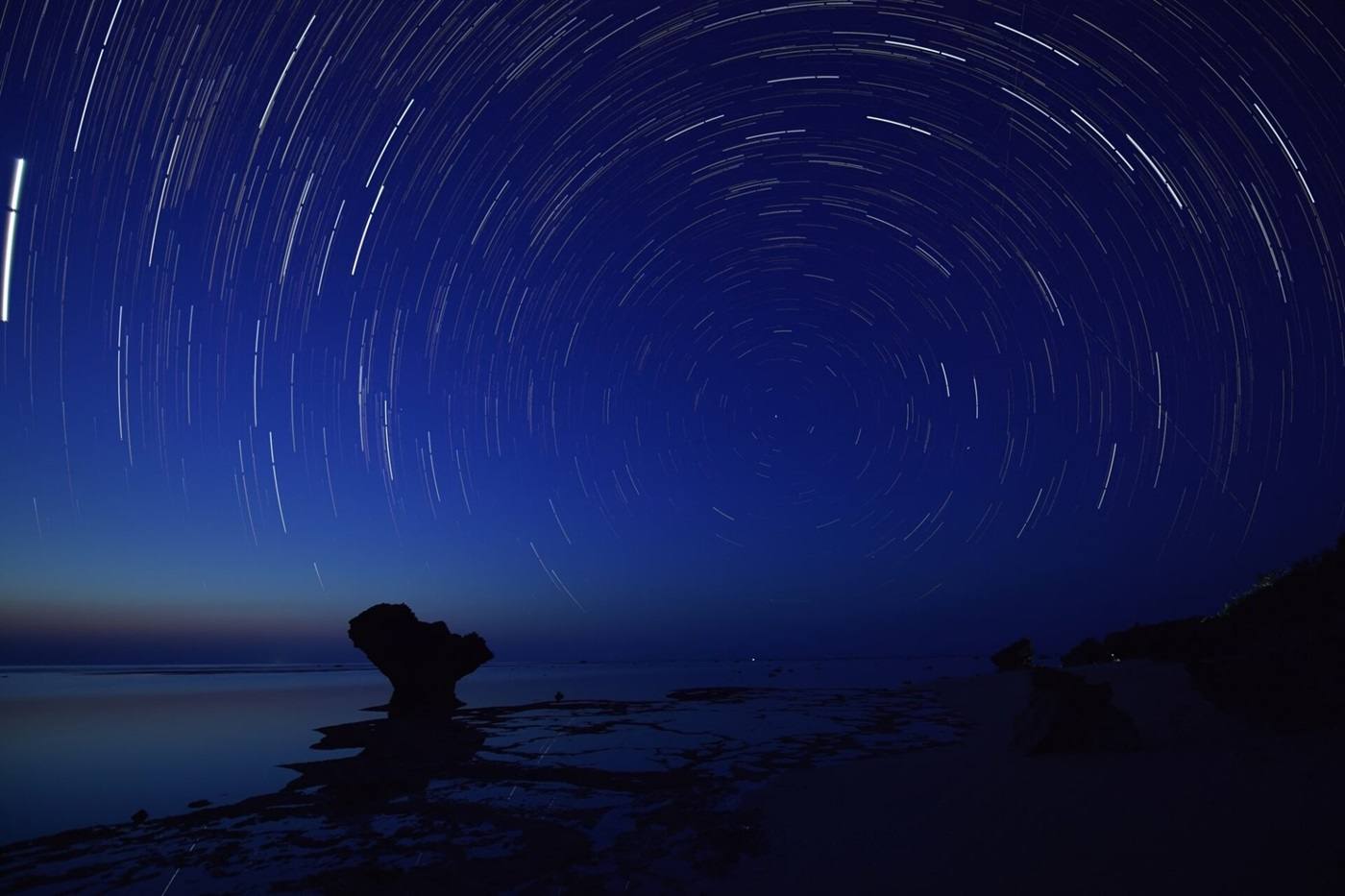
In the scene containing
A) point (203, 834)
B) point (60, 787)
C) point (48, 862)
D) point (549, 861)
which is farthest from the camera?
point (60, 787)

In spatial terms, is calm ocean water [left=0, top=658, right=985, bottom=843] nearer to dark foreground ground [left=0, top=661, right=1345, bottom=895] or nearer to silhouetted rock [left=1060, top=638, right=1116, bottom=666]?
dark foreground ground [left=0, top=661, right=1345, bottom=895]

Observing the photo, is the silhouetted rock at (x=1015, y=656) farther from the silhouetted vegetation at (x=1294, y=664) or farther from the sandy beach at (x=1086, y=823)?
the sandy beach at (x=1086, y=823)

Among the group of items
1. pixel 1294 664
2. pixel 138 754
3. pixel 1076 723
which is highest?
pixel 1294 664

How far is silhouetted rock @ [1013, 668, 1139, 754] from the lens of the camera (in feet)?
39.0

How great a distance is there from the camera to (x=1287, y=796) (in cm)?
790

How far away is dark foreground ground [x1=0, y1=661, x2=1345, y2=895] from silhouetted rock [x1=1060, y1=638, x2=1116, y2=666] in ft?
94.0

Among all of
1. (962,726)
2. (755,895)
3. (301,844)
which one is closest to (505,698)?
(962,726)

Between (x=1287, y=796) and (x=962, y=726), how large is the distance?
14.8m

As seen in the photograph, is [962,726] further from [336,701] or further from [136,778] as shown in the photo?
[336,701]

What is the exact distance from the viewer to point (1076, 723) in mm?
12188

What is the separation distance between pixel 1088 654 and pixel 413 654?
4776 cm

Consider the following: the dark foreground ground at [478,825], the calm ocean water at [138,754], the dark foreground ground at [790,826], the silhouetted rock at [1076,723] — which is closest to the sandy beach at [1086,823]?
the dark foreground ground at [790,826]

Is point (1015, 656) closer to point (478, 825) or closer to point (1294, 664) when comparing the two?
point (1294, 664)

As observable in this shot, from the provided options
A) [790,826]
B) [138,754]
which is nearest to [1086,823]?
[790,826]
